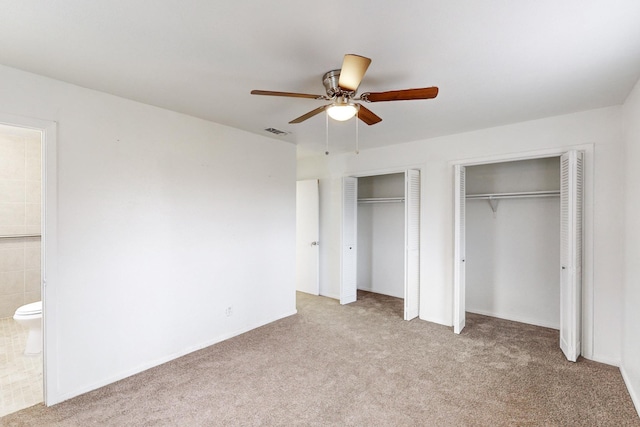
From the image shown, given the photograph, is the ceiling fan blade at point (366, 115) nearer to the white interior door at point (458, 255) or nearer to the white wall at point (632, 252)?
the white interior door at point (458, 255)

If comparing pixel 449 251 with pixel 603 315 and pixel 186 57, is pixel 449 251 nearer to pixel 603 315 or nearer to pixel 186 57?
pixel 603 315

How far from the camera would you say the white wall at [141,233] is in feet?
7.89

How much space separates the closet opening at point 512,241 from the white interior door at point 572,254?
0.31ft

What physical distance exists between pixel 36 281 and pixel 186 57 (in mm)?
4148

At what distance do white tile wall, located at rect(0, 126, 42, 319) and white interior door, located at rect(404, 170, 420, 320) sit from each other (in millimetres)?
4883

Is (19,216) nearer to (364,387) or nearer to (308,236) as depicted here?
(308,236)

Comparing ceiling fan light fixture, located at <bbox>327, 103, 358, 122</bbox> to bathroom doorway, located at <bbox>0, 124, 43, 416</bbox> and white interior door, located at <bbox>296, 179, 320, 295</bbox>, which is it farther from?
bathroom doorway, located at <bbox>0, 124, 43, 416</bbox>

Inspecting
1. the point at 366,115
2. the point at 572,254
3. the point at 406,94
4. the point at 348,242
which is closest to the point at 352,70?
the point at 406,94

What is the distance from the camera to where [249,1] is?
1.49 meters

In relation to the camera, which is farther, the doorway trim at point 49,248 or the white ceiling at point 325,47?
the doorway trim at point 49,248

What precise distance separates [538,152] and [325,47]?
2733 millimetres

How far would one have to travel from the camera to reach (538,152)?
131 inches

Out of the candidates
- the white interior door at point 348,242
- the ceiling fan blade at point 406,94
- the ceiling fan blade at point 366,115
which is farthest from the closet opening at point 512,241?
the ceiling fan blade at point 406,94

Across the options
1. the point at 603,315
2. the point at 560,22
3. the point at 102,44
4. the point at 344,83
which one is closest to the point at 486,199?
the point at 603,315
